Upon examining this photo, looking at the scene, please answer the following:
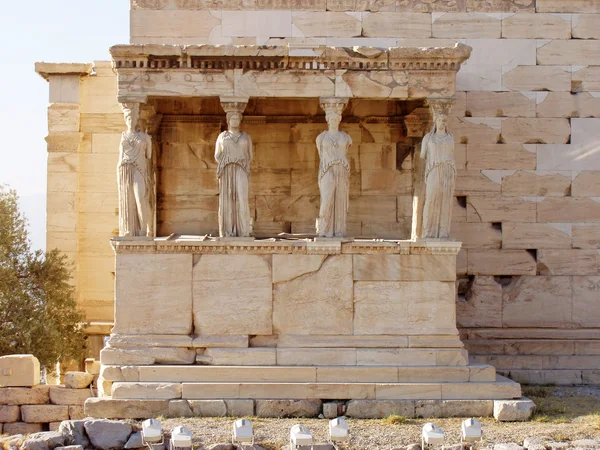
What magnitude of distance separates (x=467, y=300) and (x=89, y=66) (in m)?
6.89

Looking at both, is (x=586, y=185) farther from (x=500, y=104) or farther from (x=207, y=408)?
(x=207, y=408)

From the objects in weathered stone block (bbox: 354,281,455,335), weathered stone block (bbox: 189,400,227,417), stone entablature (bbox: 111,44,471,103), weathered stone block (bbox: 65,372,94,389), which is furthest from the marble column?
weathered stone block (bbox: 65,372,94,389)

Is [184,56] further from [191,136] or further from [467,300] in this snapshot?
[467,300]

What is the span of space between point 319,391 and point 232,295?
63.8 inches

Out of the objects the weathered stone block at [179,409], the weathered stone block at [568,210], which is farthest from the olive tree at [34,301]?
the weathered stone block at [568,210]

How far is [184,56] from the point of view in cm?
1277

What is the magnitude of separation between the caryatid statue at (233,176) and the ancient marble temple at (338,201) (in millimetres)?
24

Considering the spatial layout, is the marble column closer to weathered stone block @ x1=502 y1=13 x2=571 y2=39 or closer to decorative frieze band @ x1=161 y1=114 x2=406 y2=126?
decorative frieze band @ x1=161 y1=114 x2=406 y2=126

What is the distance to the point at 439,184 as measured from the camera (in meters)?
12.8

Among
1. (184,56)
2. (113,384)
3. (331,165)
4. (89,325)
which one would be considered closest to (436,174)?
(331,165)

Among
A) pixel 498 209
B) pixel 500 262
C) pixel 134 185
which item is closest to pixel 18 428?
pixel 134 185

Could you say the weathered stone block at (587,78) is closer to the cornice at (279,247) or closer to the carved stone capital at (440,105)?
the carved stone capital at (440,105)

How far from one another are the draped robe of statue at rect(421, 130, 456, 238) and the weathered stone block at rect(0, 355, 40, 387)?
535cm

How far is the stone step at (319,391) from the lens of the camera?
40.3 ft
